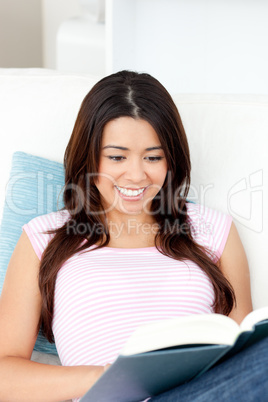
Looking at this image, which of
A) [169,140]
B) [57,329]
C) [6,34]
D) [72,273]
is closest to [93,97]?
[169,140]

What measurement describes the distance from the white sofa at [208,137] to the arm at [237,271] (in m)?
0.05

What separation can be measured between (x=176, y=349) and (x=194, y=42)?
1.60 m

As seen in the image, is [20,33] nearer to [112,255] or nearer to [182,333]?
[112,255]

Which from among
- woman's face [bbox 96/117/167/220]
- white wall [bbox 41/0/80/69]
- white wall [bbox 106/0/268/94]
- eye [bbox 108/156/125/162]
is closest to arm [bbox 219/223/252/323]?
woman's face [bbox 96/117/167/220]

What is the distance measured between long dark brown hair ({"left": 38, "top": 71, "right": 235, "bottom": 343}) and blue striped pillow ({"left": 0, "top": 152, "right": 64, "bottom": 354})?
80 millimetres

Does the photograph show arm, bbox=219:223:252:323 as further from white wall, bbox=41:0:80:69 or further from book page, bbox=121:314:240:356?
white wall, bbox=41:0:80:69

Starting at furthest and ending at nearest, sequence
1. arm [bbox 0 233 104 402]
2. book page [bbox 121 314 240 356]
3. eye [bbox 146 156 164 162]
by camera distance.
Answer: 1. eye [bbox 146 156 164 162]
2. arm [bbox 0 233 104 402]
3. book page [bbox 121 314 240 356]

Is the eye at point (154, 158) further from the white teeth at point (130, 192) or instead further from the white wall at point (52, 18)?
the white wall at point (52, 18)

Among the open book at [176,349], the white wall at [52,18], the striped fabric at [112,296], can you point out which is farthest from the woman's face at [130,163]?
the white wall at [52,18]

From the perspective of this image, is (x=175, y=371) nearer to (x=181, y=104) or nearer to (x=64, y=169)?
(x=64, y=169)

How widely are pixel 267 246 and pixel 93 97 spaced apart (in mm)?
570

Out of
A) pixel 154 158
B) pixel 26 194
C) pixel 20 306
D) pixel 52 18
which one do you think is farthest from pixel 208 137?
pixel 52 18

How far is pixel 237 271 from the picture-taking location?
1.42 metres

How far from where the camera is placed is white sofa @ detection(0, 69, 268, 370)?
1.50 m
